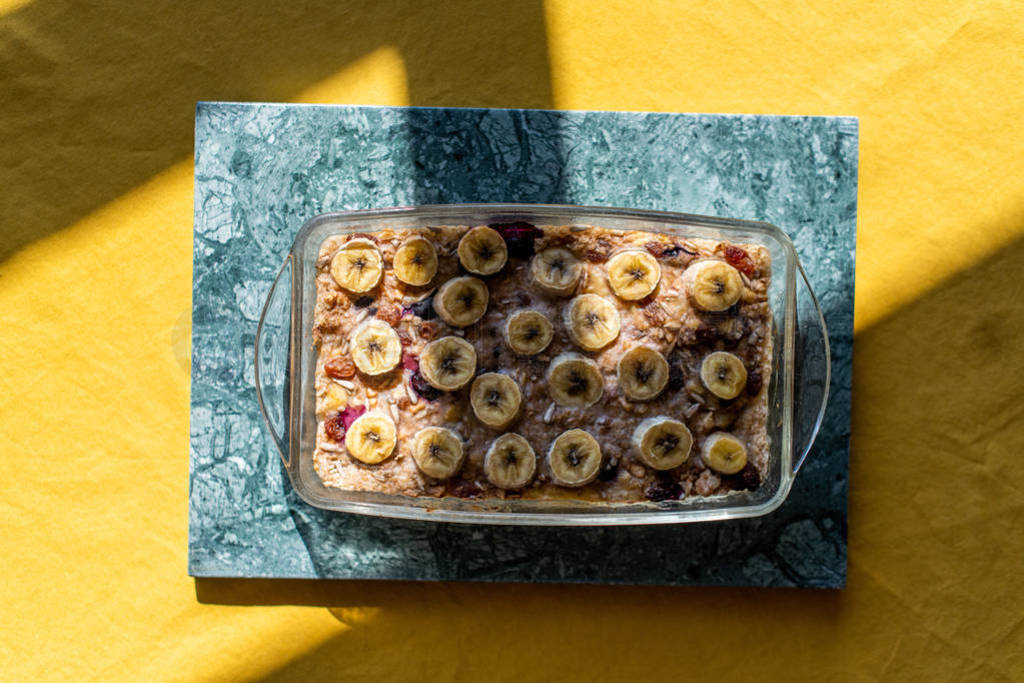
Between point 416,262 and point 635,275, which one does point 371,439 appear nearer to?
Result: point 416,262

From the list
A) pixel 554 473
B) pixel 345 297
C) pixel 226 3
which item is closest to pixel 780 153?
pixel 554 473

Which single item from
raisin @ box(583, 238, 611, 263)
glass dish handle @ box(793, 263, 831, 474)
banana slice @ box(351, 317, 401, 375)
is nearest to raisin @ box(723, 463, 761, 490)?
glass dish handle @ box(793, 263, 831, 474)

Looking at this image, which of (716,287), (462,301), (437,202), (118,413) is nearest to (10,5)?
(118,413)

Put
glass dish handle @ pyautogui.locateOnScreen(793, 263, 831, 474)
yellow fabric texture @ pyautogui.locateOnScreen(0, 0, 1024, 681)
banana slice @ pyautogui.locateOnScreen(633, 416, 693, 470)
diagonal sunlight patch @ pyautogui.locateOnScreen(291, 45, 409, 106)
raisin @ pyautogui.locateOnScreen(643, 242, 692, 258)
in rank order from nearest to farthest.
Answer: banana slice @ pyautogui.locateOnScreen(633, 416, 693, 470) → raisin @ pyautogui.locateOnScreen(643, 242, 692, 258) → glass dish handle @ pyautogui.locateOnScreen(793, 263, 831, 474) → yellow fabric texture @ pyautogui.locateOnScreen(0, 0, 1024, 681) → diagonal sunlight patch @ pyautogui.locateOnScreen(291, 45, 409, 106)

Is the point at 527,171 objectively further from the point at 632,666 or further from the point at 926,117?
the point at 632,666

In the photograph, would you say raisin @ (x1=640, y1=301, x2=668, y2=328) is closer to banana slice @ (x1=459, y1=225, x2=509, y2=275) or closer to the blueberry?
banana slice @ (x1=459, y1=225, x2=509, y2=275)

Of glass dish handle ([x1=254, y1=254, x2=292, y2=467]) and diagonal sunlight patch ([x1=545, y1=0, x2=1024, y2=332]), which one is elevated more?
diagonal sunlight patch ([x1=545, y1=0, x2=1024, y2=332])

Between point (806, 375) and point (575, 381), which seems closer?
point (575, 381)
